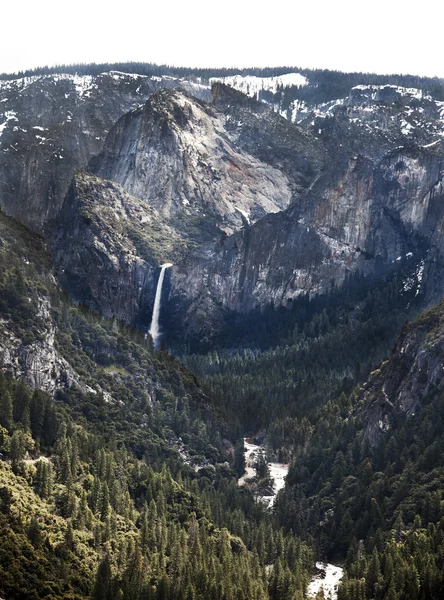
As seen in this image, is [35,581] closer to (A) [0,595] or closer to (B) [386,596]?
(A) [0,595]

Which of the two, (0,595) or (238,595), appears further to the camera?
(238,595)

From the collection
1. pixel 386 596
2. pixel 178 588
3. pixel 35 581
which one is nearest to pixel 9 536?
pixel 35 581

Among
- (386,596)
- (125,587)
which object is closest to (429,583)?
(386,596)

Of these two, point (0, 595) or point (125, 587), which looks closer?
point (0, 595)

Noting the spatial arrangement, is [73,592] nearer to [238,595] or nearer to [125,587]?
[125,587]

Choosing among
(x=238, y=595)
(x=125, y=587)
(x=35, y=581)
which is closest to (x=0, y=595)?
(x=35, y=581)

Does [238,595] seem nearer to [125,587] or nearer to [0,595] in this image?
[125,587]
